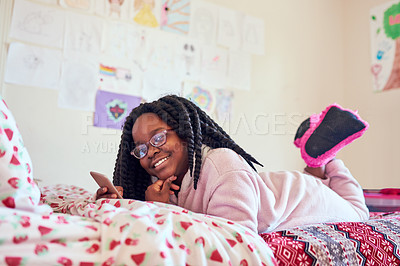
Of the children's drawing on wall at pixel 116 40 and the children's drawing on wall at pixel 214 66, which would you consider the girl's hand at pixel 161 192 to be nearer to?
the children's drawing on wall at pixel 116 40

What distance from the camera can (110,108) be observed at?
1.94m

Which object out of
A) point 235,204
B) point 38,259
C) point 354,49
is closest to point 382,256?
point 235,204

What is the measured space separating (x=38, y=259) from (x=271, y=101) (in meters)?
2.20

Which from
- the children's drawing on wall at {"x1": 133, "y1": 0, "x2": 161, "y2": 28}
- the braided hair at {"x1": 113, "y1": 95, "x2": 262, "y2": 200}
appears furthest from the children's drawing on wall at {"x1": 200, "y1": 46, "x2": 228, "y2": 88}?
the braided hair at {"x1": 113, "y1": 95, "x2": 262, "y2": 200}

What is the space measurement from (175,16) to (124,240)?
187 cm

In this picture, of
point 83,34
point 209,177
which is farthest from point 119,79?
point 209,177

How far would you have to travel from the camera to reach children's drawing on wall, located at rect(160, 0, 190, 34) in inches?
84.1

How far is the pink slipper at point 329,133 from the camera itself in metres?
1.28

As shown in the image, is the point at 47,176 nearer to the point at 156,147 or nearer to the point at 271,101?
the point at 156,147

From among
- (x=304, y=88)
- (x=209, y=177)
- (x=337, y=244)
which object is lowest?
(x=337, y=244)

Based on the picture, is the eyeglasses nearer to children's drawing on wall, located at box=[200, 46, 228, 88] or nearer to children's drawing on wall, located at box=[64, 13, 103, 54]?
children's drawing on wall, located at box=[64, 13, 103, 54]

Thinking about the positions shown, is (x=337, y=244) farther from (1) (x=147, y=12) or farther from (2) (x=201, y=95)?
(1) (x=147, y=12)

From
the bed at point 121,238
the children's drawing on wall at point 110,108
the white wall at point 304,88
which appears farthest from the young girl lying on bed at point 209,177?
the white wall at point 304,88

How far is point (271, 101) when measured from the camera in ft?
8.23
